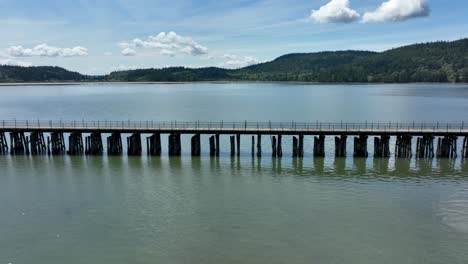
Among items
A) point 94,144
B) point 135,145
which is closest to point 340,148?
point 135,145

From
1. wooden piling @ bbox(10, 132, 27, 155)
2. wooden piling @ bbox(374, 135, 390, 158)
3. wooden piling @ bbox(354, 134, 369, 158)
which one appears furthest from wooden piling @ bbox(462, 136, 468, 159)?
wooden piling @ bbox(10, 132, 27, 155)

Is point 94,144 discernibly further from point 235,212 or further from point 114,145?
point 235,212

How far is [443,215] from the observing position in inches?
1065

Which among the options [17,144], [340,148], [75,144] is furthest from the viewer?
[17,144]

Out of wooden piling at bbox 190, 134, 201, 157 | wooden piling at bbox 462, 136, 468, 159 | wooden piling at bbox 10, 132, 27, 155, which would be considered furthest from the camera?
wooden piling at bbox 10, 132, 27, 155

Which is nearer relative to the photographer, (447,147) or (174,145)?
(447,147)

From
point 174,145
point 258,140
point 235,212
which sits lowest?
point 235,212

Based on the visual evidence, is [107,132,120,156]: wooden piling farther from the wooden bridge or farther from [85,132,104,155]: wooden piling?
[85,132,104,155]: wooden piling

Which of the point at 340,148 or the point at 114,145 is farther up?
the point at 114,145

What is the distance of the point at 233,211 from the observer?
2769cm

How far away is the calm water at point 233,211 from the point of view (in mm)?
21828

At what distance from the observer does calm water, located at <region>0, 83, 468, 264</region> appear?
21.8 meters

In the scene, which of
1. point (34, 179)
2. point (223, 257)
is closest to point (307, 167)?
point (223, 257)

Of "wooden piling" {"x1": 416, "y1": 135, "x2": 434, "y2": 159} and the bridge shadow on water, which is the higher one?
"wooden piling" {"x1": 416, "y1": 135, "x2": 434, "y2": 159}
